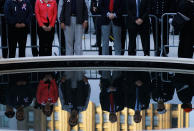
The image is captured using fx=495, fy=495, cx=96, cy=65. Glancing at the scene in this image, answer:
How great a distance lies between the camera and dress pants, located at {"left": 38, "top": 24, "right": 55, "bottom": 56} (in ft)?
36.4

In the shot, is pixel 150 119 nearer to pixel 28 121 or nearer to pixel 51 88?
pixel 28 121

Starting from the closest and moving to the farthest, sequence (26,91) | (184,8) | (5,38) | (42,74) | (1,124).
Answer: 1. (1,124)
2. (26,91)
3. (42,74)
4. (184,8)
5. (5,38)

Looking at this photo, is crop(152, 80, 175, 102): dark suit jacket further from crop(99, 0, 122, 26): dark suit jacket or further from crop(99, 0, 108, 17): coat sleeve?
crop(99, 0, 108, 17): coat sleeve

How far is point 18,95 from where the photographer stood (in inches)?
305

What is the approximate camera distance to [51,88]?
8.20m

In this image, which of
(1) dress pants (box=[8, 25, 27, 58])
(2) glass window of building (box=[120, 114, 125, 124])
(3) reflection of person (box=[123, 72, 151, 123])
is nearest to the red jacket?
(1) dress pants (box=[8, 25, 27, 58])

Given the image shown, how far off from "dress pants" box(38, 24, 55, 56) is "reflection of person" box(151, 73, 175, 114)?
298cm

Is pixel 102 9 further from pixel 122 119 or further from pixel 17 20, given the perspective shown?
pixel 122 119

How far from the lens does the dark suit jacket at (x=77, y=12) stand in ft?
35.3

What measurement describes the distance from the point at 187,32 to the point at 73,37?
2499 mm

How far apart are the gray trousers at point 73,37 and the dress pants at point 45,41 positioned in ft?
1.35

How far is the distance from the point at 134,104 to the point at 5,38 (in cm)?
543

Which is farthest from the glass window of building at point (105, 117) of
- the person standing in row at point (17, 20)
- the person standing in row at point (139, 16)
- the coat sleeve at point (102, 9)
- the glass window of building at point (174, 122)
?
the person standing in row at point (17, 20)

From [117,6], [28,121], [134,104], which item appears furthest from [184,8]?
[28,121]
